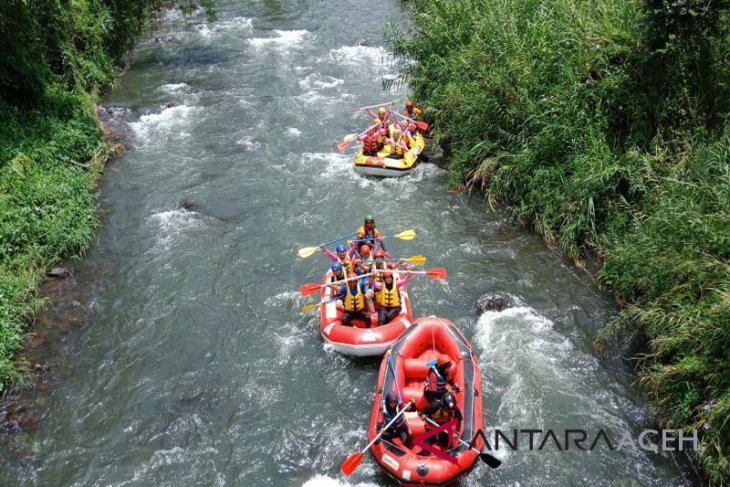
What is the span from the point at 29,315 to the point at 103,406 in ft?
7.23

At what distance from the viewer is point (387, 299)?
8859mm

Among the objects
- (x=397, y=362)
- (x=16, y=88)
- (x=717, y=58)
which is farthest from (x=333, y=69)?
(x=397, y=362)

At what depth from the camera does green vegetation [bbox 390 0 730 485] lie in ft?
23.7

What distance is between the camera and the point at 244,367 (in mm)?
8680

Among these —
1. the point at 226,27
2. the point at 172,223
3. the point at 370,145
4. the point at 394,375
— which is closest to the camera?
the point at 394,375

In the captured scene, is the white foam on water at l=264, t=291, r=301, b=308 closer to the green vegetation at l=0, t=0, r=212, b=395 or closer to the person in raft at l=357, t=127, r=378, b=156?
the green vegetation at l=0, t=0, r=212, b=395

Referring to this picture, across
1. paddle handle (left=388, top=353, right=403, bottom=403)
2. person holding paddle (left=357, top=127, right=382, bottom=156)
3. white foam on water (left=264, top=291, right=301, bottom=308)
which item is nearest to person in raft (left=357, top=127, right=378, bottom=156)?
person holding paddle (left=357, top=127, right=382, bottom=156)

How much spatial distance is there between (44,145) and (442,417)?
9885mm

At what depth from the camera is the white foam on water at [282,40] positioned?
2006 centimetres

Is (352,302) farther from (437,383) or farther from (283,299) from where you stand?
(437,383)

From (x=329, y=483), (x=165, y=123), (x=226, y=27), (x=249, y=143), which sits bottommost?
(x=329, y=483)

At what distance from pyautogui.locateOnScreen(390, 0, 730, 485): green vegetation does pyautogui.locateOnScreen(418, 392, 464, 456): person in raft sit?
2545 millimetres

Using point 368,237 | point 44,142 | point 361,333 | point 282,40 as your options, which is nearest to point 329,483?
point 361,333

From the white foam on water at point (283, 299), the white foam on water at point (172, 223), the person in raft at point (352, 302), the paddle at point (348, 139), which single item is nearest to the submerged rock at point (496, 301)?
the person in raft at point (352, 302)
